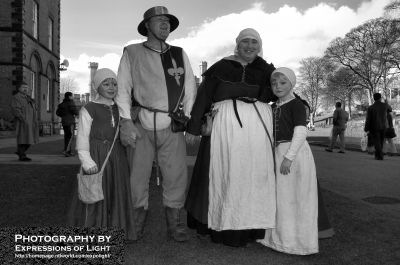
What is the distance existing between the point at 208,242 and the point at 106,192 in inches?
41.8

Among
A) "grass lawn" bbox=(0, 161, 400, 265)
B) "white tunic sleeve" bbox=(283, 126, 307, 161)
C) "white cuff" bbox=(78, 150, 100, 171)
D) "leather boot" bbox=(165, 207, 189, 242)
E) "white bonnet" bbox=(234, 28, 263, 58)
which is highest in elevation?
"white bonnet" bbox=(234, 28, 263, 58)

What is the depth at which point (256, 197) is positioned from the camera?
125 inches

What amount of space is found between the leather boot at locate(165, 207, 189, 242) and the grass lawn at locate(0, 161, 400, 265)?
7 centimetres

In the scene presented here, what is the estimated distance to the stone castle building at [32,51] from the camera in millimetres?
18344

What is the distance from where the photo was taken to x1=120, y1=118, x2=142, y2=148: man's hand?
328 centimetres

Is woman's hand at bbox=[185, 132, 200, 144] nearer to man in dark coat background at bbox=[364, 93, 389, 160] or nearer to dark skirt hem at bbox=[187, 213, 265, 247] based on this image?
dark skirt hem at bbox=[187, 213, 265, 247]

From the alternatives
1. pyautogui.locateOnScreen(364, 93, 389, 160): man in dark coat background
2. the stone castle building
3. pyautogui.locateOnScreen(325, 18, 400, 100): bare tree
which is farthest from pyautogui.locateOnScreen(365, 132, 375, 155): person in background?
pyautogui.locateOnScreen(325, 18, 400, 100): bare tree

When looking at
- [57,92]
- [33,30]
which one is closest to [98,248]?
[33,30]

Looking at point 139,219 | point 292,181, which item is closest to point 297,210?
point 292,181

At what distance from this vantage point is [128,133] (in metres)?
3.28

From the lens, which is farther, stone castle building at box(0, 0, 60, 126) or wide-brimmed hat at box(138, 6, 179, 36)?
stone castle building at box(0, 0, 60, 126)

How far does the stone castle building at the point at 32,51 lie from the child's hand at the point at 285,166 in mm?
18409

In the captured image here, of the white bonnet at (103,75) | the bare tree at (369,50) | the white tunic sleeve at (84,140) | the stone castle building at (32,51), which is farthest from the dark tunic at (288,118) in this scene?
the bare tree at (369,50)

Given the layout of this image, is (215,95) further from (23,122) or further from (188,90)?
(23,122)
